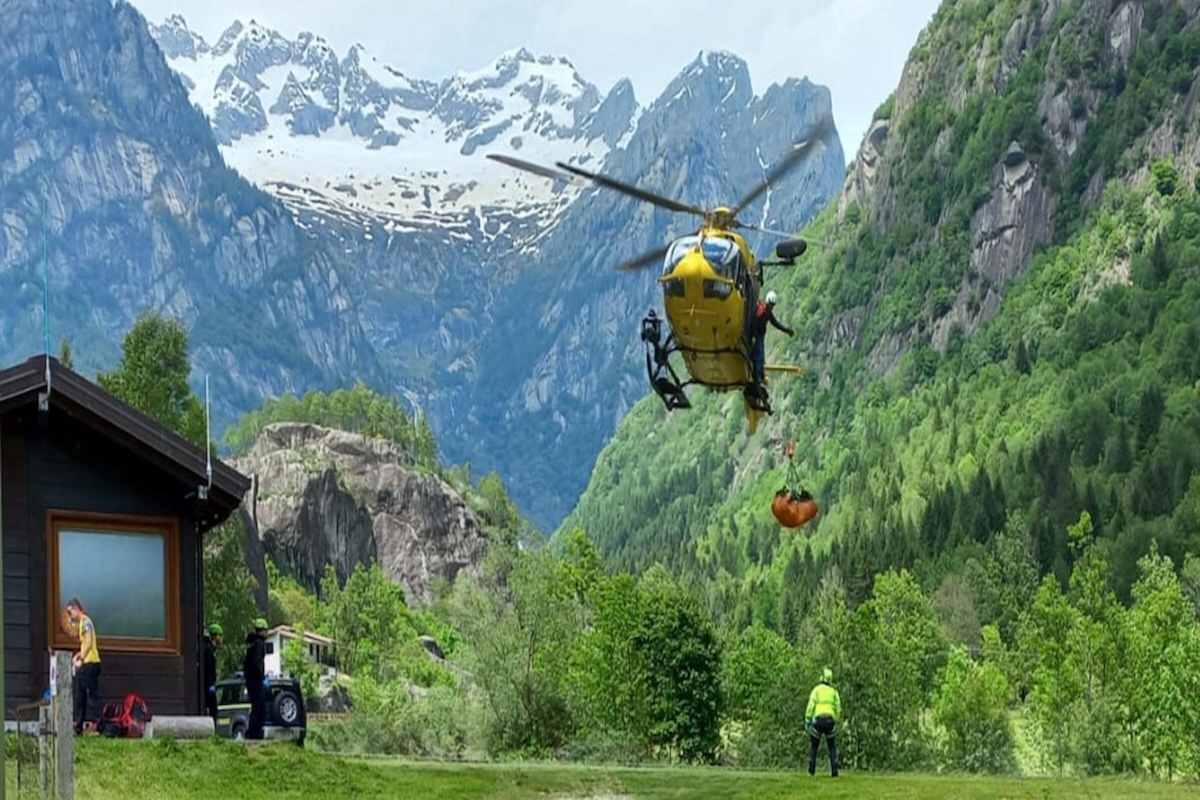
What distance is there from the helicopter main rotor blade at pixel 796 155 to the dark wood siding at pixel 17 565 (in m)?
11.4

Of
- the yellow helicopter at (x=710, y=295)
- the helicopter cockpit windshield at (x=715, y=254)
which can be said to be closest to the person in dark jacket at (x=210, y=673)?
the yellow helicopter at (x=710, y=295)

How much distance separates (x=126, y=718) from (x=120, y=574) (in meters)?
2.05

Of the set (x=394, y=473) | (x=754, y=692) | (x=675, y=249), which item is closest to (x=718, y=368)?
(x=675, y=249)

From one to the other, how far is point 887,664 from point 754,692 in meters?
4.80

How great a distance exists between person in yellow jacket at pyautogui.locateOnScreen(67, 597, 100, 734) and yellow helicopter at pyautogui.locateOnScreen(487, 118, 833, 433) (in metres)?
9.97

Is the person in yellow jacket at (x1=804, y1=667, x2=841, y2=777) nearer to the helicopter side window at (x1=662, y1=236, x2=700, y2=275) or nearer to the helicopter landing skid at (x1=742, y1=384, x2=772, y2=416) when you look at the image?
the helicopter landing skid at (x1=742, y1=384, x2=772, y2=416)

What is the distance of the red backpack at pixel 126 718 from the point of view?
2545 cm

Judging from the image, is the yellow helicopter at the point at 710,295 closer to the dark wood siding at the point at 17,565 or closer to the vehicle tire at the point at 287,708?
the vehicle tire at the point at 287,708

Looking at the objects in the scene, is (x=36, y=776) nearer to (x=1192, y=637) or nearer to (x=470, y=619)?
(x=470, y=619)

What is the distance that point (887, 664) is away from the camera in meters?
64.6

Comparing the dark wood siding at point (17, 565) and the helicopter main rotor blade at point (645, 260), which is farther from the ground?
the helicopter main rotor blade at point (645, 260)

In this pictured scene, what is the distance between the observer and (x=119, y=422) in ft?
86.6

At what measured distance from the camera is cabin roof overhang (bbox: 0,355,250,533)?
1013 inches

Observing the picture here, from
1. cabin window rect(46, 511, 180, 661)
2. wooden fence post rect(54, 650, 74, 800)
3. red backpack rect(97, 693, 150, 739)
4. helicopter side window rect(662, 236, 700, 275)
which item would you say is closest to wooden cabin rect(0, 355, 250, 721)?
cabin window rect(46, 511, 180, 661)
